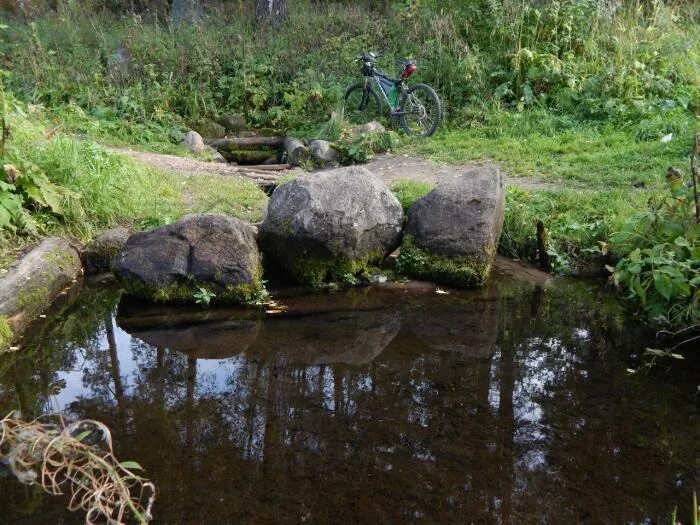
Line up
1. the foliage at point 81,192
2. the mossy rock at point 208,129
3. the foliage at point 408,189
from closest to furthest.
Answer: the foliage at point 81,192 → the foliage at point 408,189 → the mossy rock at point 208,129

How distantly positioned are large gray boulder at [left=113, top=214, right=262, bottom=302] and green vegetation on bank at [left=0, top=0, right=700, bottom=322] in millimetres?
1119

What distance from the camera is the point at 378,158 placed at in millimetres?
10719

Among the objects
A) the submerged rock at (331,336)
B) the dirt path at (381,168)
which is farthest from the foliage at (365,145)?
the submerged rock at (331,336)

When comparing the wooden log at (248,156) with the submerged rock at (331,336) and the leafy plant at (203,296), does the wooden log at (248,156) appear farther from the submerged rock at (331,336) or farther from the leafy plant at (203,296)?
the submerged rock at (331,336)

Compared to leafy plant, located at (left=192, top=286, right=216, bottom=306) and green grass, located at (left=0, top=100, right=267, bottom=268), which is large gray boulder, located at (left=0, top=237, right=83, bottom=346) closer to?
green grass, located at (left=0, top=100, right=267, bottom=268)

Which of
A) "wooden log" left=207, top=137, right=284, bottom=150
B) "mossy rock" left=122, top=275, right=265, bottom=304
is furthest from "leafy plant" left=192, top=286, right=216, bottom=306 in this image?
"wooden log" left=207, top=137, right=284, bottom=150

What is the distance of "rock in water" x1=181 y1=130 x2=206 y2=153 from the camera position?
452 inches

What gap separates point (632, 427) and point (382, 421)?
154cm

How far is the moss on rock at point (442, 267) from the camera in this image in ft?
22.4

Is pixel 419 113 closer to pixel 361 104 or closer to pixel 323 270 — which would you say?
pixel 361 104

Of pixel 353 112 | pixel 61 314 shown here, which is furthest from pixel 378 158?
pixel 61 314

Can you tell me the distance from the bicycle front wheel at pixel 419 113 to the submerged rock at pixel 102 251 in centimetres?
570

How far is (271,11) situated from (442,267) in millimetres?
10979

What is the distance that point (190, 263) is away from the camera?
6.34 meters
